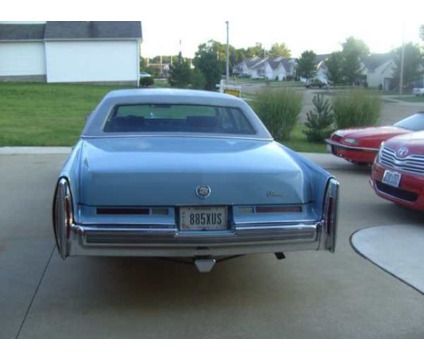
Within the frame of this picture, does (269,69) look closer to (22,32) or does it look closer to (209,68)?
(209,68)

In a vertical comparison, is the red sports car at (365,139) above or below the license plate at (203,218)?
below

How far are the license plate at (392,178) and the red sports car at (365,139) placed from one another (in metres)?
3.43

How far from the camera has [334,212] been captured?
4148mm

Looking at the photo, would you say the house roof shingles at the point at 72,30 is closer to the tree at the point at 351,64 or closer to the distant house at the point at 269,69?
the tree at the point at 351,64

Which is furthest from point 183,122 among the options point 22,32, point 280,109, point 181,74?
point 22,32

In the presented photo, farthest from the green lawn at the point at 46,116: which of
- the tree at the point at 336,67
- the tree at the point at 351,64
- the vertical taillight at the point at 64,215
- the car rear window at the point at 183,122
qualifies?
the tree at the point at 336,67

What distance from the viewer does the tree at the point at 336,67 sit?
2756 inches

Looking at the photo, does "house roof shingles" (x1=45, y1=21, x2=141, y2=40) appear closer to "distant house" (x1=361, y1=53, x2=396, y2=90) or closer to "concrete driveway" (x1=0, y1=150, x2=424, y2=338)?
"concrete driveway" (x1=0, y1=150, x2=424, y2=338)

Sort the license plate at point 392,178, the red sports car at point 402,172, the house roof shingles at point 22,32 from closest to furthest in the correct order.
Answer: the red sports car at point 402,172
the license plate at point 392,178
the house roof shingles at point 22,32

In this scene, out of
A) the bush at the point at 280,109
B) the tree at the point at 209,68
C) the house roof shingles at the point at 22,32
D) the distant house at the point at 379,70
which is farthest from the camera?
the distant house at the point at 379,70

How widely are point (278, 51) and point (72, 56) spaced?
337 feet

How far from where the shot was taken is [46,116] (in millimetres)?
21016

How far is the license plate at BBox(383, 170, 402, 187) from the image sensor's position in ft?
22.2
